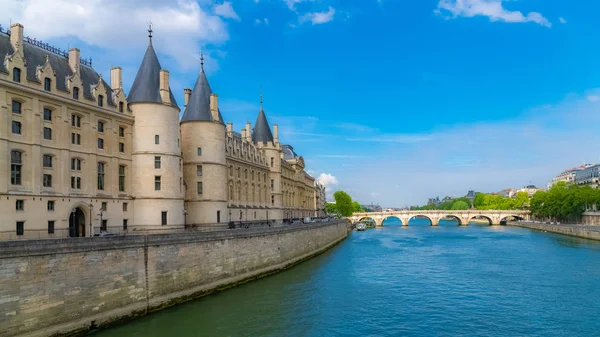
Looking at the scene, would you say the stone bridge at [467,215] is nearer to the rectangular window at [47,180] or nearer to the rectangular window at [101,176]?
the rectangular window at [101,176]

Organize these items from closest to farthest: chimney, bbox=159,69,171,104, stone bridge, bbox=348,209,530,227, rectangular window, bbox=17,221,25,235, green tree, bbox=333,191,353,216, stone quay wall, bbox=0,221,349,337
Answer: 1. stone quay wall, bbox=0,221,349,337
2. rectangular window, bbox=17,221,25,235
3. chimney, bbox=159,69,171,104
4. stone bridge, bbox=348,209,530,227
5. green tree, bbox=333,191,353,216

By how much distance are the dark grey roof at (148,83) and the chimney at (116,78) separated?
3.61 ft

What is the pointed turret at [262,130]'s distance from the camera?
67.1 metres

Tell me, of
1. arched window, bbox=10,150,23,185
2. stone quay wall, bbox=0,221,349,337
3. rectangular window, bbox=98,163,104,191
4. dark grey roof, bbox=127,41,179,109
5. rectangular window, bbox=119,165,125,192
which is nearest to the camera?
stone quay wall, bbox=0,221,349,337

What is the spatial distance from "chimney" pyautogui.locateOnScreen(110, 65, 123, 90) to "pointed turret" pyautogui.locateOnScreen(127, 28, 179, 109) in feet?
3.61

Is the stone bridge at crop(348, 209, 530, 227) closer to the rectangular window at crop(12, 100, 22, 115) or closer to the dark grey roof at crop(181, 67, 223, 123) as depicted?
the dark grey roof at crop(181, 67, 223, 123)

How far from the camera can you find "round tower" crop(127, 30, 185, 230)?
34031 millimetres

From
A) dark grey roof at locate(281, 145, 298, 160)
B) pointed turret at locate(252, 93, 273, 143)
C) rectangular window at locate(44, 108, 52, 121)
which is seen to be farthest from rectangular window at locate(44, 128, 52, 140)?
dark grey roof at locate(281, 145, 298, 160)

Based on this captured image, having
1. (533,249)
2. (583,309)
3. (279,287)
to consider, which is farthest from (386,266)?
(533,249)

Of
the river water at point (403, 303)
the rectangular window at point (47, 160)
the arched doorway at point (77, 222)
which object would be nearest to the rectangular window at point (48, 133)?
the rectangular window at point (47, 160)

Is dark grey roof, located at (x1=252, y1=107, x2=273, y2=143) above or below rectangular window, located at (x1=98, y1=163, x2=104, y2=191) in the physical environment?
above

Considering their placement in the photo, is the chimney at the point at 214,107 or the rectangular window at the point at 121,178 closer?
the rectangular window at the point at 121,178

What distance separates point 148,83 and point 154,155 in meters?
5.48

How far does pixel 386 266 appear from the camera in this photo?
44844 mm
